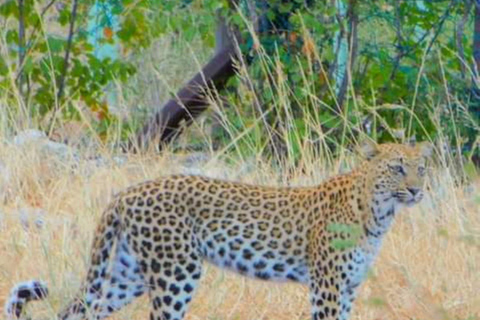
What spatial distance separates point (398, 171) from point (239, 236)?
0.74 meters

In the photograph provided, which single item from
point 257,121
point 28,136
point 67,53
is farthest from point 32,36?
point 257,121

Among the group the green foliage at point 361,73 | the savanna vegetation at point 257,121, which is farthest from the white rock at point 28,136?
the green foliage at point 361,73

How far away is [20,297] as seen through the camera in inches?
303

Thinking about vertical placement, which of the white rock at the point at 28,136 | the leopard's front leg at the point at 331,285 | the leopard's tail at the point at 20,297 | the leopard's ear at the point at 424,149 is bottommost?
the leopard's tail at the point at 20,297

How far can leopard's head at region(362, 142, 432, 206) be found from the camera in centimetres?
784

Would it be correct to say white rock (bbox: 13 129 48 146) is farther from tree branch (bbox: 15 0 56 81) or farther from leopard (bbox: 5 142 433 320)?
leopard (bbox: 5 142 433 320)

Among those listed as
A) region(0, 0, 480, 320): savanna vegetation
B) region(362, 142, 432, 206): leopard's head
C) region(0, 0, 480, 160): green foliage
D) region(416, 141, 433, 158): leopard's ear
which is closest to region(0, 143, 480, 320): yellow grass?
region(0, 0, 480, 320): savanna vegetation

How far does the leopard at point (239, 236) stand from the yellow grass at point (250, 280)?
182 mm

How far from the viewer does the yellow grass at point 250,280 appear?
7.98m

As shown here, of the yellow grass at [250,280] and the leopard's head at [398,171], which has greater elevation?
the leopard's head at [398,171]

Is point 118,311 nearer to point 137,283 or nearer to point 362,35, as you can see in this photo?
point 137,283

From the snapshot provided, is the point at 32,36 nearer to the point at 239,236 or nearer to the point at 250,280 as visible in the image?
the point at 250,280

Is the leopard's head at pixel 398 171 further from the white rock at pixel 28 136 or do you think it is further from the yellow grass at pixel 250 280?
the white rock at pixel 28 136

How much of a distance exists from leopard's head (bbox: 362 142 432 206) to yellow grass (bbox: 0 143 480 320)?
0.28 m
